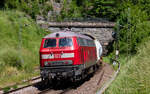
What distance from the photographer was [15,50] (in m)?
20.6

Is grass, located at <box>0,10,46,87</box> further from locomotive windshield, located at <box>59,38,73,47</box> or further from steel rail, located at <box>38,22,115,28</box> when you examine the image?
locomotive windshield, located at <box>59,38,73,47</box>

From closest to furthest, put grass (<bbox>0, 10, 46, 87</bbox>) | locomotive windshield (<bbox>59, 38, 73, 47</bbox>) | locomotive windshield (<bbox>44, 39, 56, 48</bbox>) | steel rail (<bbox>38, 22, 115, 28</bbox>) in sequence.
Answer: locomotive windshield (<bbox>59, 38, 73, 47</bbox>) → locomotive windshield (<bbox>44, 39, 56, 48</bbox>) → grass (<bbox>0, 10, 46, 87</bbox>) → steel rail (<bbox>38, 22, 115, 28</bbox>)

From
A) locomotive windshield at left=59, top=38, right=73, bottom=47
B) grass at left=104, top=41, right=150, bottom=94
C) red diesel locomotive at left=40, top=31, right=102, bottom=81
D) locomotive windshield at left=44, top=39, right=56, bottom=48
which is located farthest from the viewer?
locomotive windshield at left=44, top=39, right=56, bottom=48

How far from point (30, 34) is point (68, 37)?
55.2 ft

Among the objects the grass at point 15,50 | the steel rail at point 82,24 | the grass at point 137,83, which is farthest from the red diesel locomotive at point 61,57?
the steel rail at point 82,24

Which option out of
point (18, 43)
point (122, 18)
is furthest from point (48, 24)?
point (18, 43)

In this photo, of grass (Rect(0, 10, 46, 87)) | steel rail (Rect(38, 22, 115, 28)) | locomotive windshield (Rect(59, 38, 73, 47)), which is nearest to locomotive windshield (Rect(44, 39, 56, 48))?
locomotive windshield (Rect(59, 38, 73, 47))

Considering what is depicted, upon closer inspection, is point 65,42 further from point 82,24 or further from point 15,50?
point 82,24

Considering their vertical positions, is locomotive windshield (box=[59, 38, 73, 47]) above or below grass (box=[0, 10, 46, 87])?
above

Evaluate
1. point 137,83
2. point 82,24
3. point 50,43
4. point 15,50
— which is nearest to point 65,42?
point 50,43

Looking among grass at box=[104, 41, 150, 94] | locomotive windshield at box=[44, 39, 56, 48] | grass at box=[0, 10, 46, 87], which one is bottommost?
grass at box=[0, 10, 46, 87]

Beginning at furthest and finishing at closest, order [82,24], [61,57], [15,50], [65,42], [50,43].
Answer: [82,24]
[15,50]
[50,43]
[65,42]
[61,57]

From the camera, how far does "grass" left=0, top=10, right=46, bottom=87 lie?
1695 centimetres

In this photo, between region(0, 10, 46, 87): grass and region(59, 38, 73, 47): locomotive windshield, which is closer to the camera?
region(59, 38, 73, 47): locomotive windshield
